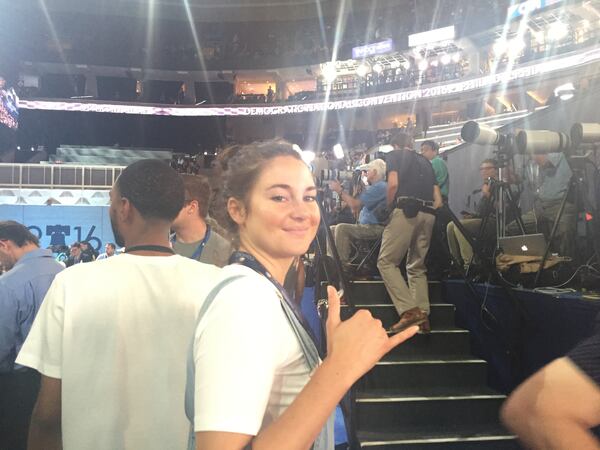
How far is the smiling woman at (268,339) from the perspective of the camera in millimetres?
654

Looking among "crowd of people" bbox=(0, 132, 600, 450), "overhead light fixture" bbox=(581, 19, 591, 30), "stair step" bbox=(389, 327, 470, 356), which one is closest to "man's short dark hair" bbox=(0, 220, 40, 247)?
"crowd of people" bbox=(0, 132, 600, 450)

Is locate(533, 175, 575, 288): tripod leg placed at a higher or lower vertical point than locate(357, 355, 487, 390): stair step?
higher

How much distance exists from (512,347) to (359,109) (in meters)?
24.2

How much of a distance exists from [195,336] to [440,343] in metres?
3.26

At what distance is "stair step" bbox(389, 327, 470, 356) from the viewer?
358 cm

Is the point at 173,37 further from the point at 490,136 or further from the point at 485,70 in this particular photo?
the point at 490,136

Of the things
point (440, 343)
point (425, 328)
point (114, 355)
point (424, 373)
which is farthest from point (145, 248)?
point (440, 343)

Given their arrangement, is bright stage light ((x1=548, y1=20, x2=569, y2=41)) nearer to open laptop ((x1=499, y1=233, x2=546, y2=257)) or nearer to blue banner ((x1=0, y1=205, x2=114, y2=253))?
blue banner ((x1=0, y1=205, x2=114, y2=253))

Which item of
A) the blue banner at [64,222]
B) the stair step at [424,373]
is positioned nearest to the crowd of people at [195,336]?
the stair step at [424,373]

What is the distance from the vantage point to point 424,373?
3381 mm

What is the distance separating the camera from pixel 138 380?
4.15 feet

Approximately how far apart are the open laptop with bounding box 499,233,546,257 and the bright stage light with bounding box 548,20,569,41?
66.5ft

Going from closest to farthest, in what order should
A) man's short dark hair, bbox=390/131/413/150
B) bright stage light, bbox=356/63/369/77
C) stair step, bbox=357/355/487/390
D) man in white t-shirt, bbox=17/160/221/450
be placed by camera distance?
man in white t-shirt, bbox=17/160/221/450 < stair step, bbox=357/355/487/390 < man's short dark hair, bbox=390/131/413/150 < bright stage light, bbox=356/63/369/77

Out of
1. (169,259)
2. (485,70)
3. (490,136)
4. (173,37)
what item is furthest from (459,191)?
(173,37)
